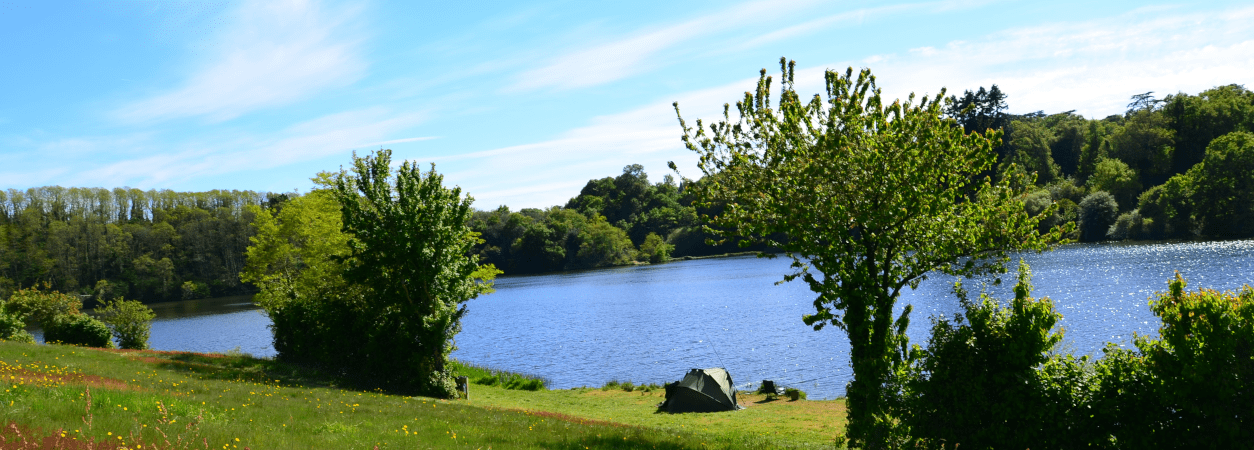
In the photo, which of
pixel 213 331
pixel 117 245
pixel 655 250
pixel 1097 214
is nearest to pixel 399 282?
pixel 213 331

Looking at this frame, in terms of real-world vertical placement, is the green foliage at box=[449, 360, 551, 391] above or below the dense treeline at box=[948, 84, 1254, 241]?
below

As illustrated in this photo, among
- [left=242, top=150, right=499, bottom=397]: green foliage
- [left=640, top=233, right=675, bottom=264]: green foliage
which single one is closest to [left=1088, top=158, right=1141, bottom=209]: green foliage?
[left=640, top=233, right=675, bottom=264]: green foliage

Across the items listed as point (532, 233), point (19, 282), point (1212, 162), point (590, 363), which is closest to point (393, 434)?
point (590, 363)

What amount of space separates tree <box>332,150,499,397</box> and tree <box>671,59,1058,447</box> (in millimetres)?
16379

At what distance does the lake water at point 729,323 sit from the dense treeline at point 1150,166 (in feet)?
34.6

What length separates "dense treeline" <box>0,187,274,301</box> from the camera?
379 feet

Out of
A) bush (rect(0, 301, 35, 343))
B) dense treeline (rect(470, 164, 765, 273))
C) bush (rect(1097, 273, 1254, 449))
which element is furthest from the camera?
dense treeline (rect(470, 164, 765, 273))

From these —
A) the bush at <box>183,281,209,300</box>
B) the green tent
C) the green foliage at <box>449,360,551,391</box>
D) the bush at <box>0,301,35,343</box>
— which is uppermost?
the bush at <box>0,301,35,343</box>

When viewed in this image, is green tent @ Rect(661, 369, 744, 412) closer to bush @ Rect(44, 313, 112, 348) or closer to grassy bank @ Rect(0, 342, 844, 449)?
grassy bank @ Rect(0, 342, 844, 449)

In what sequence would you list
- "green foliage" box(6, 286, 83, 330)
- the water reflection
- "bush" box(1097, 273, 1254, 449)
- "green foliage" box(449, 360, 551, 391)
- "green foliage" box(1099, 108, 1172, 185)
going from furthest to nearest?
"green foliage" box(1099, 108, 1172, 185) → the water reflection → "green foliage" box(6, 286, 83, 330) → "green foliage" box(449, 360, 551, 391) → "bush" box(1097, 273, 1254, 449)

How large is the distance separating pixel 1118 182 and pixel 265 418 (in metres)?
128

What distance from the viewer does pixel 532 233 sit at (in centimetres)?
16600

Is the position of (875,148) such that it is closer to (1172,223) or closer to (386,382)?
(386,382)

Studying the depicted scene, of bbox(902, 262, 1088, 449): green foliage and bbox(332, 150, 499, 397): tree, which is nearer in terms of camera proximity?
bbox(902, 262, 1088, 449): green foliage
